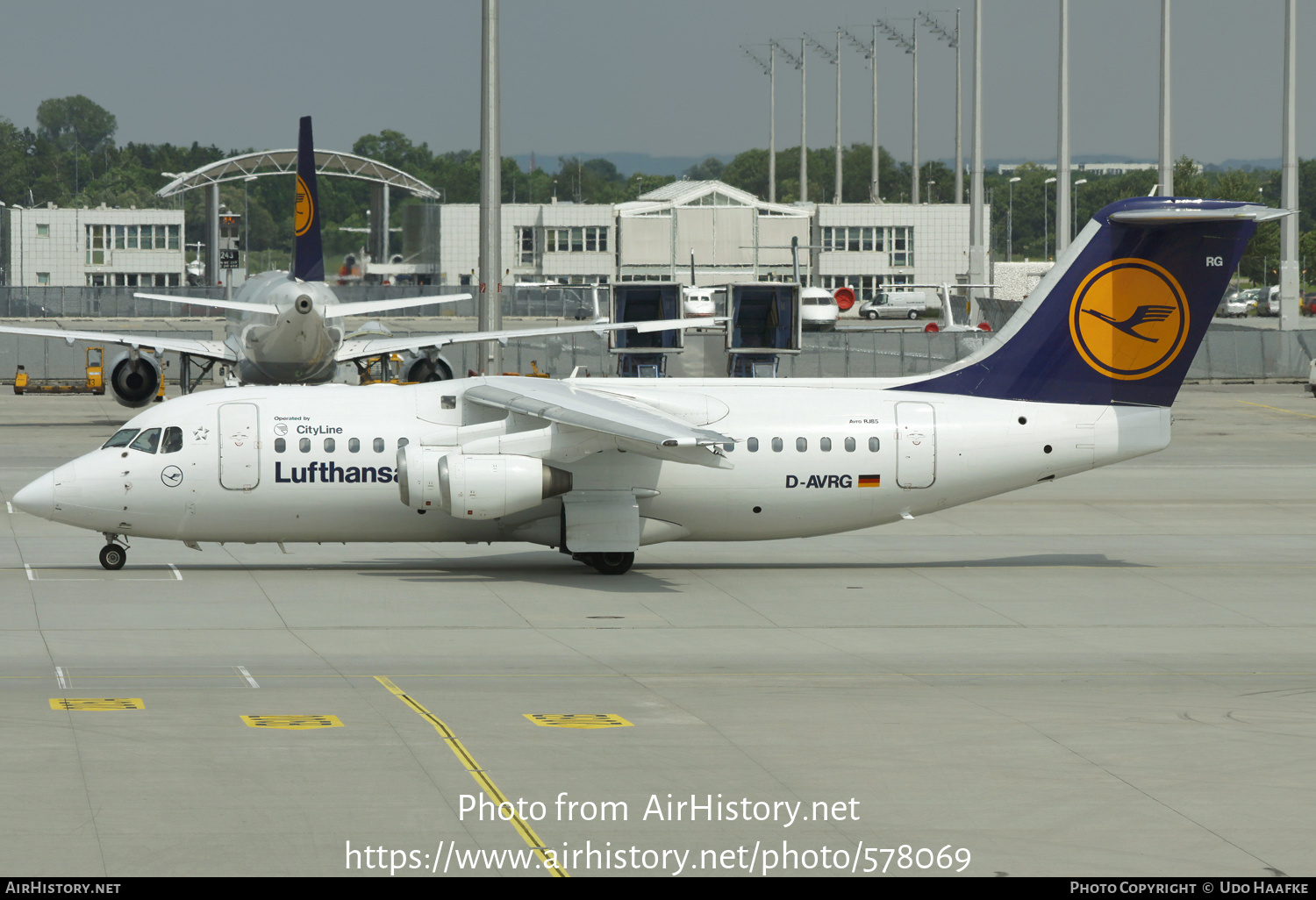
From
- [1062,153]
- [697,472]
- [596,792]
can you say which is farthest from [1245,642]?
[1062,153]

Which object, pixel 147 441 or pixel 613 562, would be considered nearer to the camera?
pixel 147 441

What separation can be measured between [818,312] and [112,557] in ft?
258

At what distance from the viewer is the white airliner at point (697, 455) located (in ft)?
82.2

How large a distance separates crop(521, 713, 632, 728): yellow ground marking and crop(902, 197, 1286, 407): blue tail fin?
1245 centimetres

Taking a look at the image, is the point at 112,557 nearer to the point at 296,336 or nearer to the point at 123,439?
the point at 123,439

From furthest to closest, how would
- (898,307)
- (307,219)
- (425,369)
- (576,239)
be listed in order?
1. (576,239)
2. (898,307)
3. (425,369)
4. (307,219)

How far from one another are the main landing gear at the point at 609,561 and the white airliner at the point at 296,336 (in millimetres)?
19333

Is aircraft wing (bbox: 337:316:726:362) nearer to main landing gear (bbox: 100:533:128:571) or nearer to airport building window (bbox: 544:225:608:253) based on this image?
main landing gear (bbox: 100:533:128:571)

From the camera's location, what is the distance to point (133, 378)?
51.2 m

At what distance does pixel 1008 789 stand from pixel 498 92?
35.7 m

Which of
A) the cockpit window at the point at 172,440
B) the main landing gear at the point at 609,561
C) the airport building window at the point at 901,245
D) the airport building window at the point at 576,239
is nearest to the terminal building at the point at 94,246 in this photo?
the airport building window at the point at 576,239

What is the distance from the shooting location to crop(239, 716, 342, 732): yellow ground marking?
15.5m

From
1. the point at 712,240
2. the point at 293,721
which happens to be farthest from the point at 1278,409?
the point at 712,240

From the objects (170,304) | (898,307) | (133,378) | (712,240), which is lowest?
(133,378)
